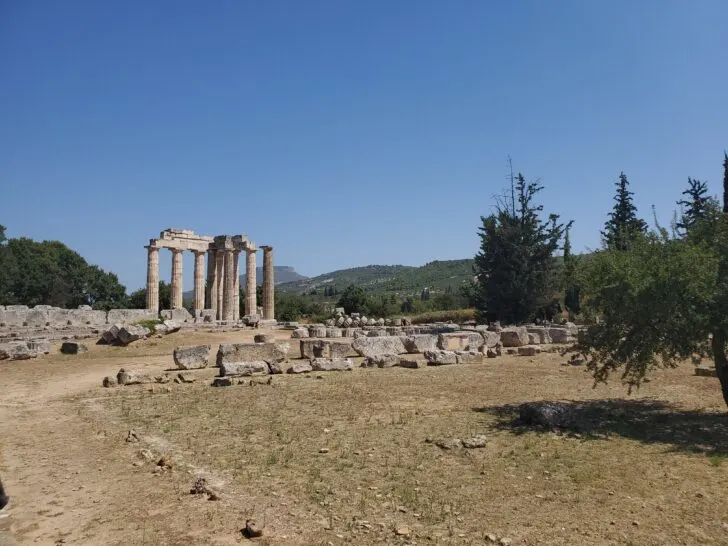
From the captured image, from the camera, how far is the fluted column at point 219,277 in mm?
41938

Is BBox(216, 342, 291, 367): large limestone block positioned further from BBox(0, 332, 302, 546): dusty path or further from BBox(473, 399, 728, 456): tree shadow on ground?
BBox(473, 399, 728, 456): tree shadow on ground

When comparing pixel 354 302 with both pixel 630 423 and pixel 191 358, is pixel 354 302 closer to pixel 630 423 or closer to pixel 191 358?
pixel 191 358

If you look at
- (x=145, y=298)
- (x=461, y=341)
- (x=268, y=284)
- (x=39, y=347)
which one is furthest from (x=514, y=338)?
(x=145, y=298)

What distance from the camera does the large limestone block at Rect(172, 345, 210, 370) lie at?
1838 centimetres

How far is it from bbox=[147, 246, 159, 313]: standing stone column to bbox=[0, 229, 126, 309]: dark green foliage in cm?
2079

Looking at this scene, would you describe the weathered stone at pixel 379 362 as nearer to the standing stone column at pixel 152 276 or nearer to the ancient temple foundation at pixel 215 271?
the ancient temple foundation at pixel 215 271

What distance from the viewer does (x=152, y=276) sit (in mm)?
40219

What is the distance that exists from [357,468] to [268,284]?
37.1 m

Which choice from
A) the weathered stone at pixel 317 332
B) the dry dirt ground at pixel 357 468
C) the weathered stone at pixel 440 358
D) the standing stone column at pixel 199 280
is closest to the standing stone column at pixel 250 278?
the standing stone column at pixel 199 280

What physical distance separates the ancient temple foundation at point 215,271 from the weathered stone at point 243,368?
2401 centimetres

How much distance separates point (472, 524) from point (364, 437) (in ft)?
11.7

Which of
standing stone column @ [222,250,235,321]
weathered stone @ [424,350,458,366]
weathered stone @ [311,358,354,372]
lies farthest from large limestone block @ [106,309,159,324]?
weathered stone @ [424,350,458,366]

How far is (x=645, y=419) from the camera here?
427 inches

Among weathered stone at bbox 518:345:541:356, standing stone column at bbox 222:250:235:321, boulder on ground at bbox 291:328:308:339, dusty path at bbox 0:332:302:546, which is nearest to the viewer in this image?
dusty path at bbox 0:332:302:546
